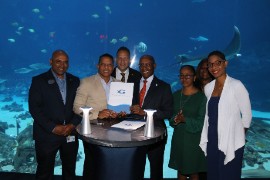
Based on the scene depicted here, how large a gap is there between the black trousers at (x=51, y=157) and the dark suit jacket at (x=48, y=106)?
0.10 m

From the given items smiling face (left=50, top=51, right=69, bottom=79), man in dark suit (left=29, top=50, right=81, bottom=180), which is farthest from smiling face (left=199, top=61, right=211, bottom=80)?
smiling face (left=50, top=51, right=69, bottom=79)

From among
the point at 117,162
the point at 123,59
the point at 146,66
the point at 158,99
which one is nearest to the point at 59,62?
the point at 123,59

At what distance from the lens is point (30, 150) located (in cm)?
861

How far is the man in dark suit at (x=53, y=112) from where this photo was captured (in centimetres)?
346

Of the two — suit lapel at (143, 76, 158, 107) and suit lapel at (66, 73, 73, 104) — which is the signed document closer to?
suit lapel at (143, 76, 158, 107)

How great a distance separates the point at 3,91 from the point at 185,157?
34689mm

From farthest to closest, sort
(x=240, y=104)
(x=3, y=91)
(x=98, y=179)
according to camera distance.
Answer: (x=3, y=91)
(x=240, y=104)
(x=98, y=179)

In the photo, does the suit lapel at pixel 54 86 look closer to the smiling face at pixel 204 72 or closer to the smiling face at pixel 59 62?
the smiling face at pixel 59 62

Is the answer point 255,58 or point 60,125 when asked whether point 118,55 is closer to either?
point 60,125

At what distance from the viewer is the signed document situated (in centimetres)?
311

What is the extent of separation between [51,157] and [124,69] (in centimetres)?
160

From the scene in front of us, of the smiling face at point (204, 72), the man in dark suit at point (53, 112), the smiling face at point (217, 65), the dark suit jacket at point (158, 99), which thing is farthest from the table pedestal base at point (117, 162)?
the smiling face at point (204, 72)

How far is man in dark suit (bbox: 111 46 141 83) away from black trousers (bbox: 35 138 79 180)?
3.78ft

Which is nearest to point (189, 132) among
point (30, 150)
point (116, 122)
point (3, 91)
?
point (116, 122)
